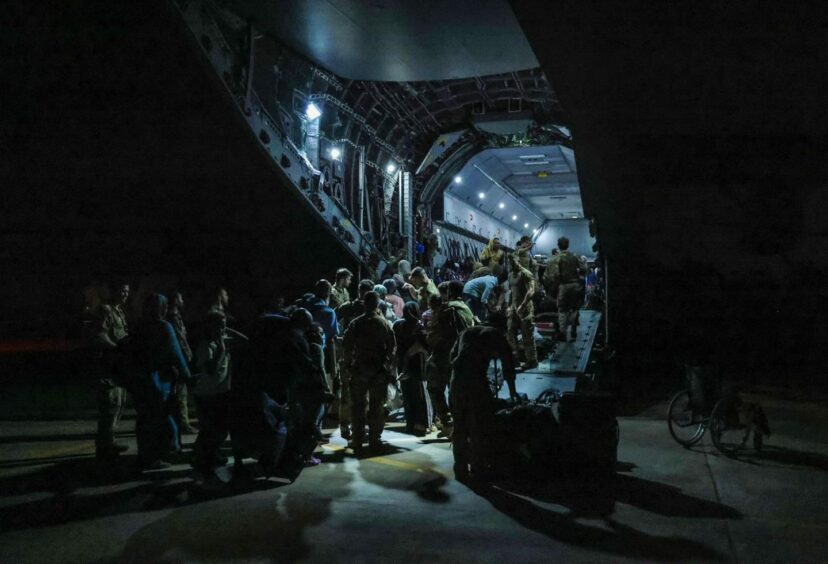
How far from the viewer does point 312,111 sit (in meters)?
16.2

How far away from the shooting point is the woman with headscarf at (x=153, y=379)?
6281 mm

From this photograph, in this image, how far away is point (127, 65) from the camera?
1048 centimetres

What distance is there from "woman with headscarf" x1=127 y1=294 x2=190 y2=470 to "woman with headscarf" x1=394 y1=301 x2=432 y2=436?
2.97 meters

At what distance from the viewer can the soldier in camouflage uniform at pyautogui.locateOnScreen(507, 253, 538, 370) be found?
35.1 ft

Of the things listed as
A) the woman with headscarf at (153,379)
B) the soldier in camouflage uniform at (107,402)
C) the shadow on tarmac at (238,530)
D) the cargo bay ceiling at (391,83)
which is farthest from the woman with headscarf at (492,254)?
A: the soldier in camouflage uniform at (107,402)

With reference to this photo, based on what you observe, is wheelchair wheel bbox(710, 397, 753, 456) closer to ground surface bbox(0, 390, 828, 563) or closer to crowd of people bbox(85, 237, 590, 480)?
ground surface bbox(0, 390, 828, 563)

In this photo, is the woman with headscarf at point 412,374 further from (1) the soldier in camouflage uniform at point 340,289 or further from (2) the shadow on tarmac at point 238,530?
(2) the shadow on tarmac at point 238,530

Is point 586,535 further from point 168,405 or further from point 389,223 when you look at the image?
point 389,223

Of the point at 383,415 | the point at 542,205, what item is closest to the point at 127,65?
the point at 383,415

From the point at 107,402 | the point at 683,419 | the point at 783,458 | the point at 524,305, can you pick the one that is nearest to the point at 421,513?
the point at 107,402

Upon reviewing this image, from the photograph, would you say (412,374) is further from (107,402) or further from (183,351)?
(107,402)

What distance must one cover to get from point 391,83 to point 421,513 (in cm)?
1458

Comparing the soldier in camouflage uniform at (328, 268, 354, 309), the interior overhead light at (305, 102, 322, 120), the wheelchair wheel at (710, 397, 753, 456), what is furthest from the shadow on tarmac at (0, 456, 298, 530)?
the interior overhead light at (305, 102, 322, 120)

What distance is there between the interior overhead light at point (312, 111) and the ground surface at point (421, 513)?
1123 centimetres
